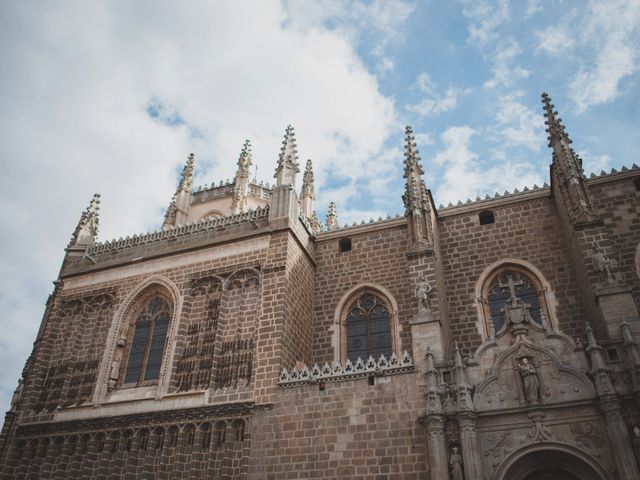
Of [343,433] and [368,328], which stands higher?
[368,328]

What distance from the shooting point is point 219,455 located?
1361 centimetres

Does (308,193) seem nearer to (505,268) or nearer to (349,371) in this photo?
(505,268)

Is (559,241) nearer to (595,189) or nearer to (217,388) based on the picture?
(595,189)

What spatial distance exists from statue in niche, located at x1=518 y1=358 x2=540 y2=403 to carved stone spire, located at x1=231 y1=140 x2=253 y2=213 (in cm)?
2165

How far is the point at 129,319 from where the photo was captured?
697 inches

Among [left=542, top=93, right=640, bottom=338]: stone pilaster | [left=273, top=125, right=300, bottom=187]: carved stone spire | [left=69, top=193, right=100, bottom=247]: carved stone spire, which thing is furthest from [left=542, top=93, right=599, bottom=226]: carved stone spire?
[left=69, top=193, right=100, bottom=247]: carved stone spire

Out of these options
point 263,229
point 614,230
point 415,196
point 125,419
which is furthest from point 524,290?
point 125,419

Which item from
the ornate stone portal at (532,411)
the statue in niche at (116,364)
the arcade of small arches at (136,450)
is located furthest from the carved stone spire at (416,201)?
the statue in niche at (116,364)

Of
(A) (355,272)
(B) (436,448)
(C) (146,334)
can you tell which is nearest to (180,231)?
(C) (146,334)

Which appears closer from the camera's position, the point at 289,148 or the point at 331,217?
the point at 289,148

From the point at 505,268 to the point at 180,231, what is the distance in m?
10.5

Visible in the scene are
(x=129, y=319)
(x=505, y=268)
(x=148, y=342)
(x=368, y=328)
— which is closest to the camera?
(x=505, y=268)

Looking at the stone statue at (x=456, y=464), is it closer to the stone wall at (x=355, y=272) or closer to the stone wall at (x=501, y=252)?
the stone wall at (x=501, y=252)

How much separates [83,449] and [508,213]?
14272mm
